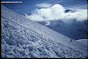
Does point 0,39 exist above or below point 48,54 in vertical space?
above

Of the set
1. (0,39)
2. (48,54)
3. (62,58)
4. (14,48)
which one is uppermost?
(0,39)

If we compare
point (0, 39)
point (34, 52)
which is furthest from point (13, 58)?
point (0, 39)

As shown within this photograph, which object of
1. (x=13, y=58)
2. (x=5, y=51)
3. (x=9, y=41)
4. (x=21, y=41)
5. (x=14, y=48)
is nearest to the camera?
(x=13, y=58)

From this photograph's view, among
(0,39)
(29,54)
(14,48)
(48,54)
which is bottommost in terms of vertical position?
(48,54)

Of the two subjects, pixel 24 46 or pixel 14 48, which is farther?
pixel 24 46

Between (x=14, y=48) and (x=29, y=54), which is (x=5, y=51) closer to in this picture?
(x=14, y=48)

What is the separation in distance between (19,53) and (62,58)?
11.0 ft

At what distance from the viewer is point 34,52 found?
223 inches

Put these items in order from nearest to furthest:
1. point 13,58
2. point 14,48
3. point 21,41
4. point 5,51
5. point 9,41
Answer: point 13,58 → point 5,51 → point 14,48 → point 9,41 → point 21,41

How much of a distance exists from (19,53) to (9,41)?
1344mm

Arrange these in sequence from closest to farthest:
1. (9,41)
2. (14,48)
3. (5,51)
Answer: (5,51), (14,48), (9,41)

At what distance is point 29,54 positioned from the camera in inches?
211

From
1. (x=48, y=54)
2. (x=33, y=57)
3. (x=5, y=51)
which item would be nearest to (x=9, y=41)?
(x=5, y=51)

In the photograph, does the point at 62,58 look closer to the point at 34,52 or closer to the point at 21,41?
the point at 34,52
